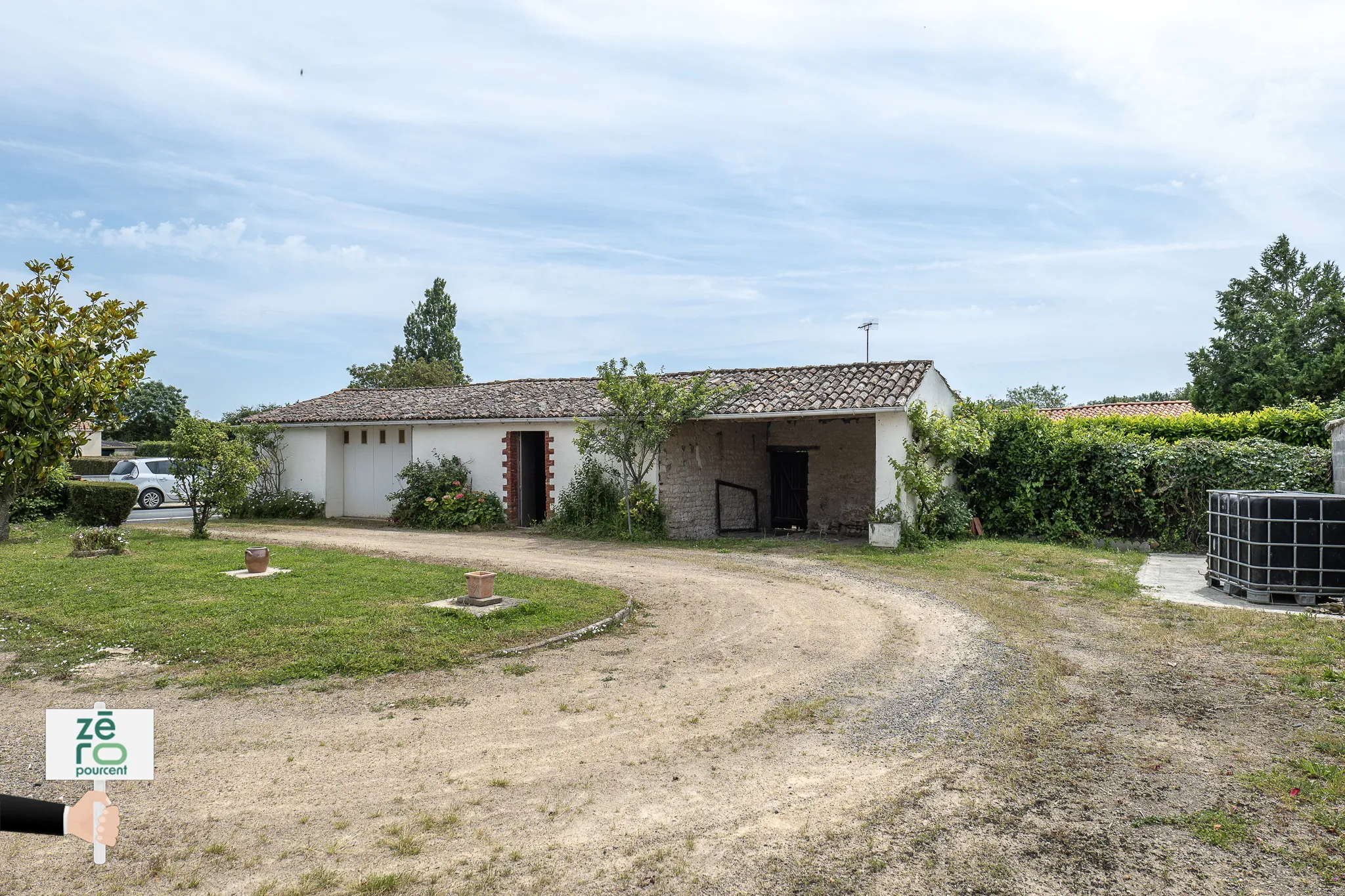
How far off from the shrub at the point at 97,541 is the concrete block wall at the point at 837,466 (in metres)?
12.8

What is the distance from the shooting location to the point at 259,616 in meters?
8.07

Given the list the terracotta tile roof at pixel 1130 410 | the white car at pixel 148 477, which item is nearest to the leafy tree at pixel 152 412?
the white car at pixel 148 477

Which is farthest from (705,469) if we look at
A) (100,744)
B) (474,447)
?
(100,744)

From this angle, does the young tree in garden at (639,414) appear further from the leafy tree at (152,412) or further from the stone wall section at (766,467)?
the leafy tree at (152,412)

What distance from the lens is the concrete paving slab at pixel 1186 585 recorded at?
929 centimetres

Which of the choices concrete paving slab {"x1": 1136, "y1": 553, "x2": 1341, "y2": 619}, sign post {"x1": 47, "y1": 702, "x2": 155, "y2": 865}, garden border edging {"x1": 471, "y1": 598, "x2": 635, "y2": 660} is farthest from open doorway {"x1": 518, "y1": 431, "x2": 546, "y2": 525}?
sign post {"x1": 47, "y1": 702, "x2": 155, "y2": 865}

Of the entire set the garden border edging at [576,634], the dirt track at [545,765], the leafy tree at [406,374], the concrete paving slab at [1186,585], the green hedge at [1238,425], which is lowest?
the dirt track at [545,765]

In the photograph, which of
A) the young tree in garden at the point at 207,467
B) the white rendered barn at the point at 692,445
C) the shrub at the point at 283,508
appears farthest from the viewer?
the shrub at the point at 283,508

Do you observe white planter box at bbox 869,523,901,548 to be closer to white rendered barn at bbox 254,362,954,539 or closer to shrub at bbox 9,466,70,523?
white rendered barn at bbox 254,362,954,539

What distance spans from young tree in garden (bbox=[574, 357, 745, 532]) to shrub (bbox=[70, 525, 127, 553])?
7.80 meters

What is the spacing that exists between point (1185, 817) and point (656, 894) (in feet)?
8.93

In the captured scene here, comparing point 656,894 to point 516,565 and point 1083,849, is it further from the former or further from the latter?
point 516,565

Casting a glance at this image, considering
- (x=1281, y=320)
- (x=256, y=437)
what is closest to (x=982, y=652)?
(x=256, y=437)

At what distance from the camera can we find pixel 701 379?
15.7 m
